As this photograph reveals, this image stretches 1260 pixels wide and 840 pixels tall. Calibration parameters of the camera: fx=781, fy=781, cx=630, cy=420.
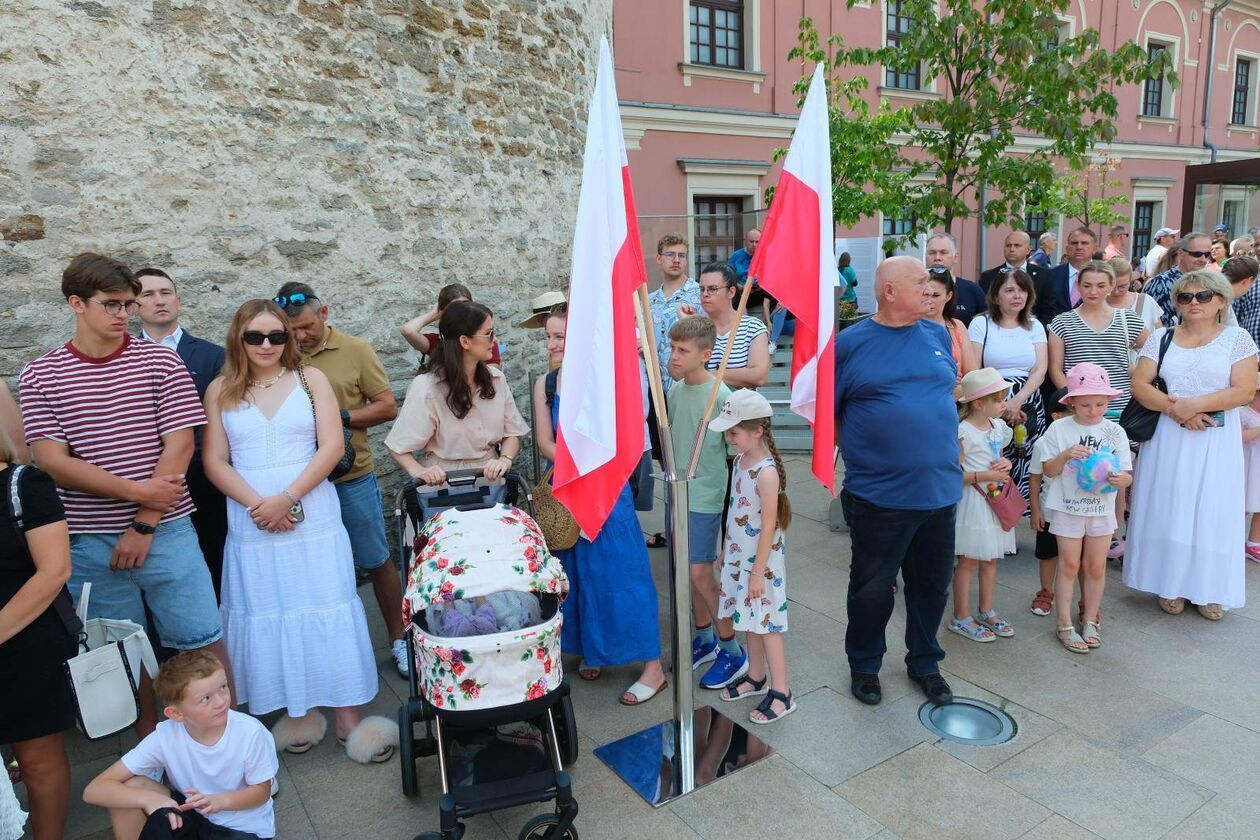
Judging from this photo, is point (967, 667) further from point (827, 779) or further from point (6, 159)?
point (6, 159)

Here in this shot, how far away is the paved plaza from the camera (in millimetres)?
2885

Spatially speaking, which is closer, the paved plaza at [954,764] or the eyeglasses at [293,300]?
the paved plaza at [954,764]

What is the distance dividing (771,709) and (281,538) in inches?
90.1

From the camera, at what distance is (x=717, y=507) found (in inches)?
154

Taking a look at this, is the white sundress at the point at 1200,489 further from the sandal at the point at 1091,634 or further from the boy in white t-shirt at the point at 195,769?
the boy in white t-shirt at the point at 195,769

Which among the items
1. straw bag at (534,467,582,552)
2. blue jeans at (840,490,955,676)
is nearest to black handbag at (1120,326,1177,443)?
blue jeans at (840,490,955,676)

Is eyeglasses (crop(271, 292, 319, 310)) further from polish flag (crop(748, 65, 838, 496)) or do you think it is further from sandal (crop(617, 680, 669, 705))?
sandal (crop(617, 680, 669, 705))

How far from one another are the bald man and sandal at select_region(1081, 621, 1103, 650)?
3.23ft

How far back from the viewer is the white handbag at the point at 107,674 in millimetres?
2645

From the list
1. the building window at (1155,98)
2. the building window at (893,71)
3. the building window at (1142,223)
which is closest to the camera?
the building window at (893,71)

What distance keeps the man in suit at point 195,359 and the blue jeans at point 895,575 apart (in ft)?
10.00

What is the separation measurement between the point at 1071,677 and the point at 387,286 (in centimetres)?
475

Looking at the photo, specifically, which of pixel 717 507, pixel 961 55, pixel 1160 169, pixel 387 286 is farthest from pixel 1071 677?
pixel 1160 169

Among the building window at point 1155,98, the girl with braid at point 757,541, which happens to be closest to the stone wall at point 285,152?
the girl with braid at point 757,541
